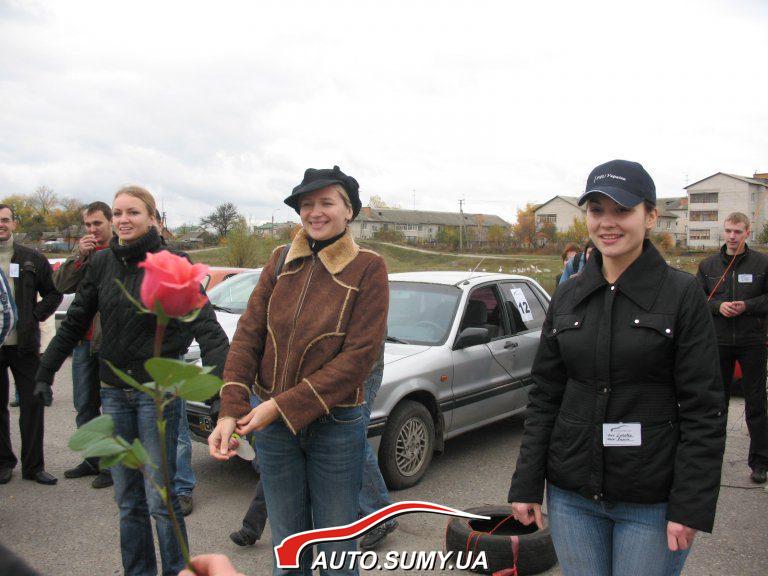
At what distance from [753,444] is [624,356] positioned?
13.9 feet

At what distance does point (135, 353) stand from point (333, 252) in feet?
3.78

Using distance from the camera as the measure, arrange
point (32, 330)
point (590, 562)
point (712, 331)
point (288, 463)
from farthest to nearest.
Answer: point (32, 330) < point (288, 463) < point (590, 562) < point (712, 331)

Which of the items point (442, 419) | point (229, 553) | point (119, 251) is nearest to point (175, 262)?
point (119, 251)

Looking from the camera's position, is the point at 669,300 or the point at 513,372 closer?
the point at 669,300

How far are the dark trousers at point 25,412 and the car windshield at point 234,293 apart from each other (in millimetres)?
2309

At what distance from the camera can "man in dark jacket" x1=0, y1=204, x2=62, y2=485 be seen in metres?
5.38

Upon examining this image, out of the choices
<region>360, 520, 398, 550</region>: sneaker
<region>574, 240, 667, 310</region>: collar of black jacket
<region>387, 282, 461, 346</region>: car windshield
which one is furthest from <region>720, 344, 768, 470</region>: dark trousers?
<region>574, 240, 667, 310</region>: collar of black jacket

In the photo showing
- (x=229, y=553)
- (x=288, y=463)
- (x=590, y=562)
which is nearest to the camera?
(x=590, y=562)

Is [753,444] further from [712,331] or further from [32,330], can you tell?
[32,330]

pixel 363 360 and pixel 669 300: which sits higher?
pixel 669 300

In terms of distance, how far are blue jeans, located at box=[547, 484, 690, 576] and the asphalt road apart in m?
1.95

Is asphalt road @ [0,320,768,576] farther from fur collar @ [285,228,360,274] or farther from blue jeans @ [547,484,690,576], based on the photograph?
fur collar @ [285,228,360,274]

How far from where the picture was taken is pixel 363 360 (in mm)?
2549

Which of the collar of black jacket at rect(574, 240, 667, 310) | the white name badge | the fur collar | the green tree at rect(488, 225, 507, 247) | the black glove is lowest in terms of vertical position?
the black glove
